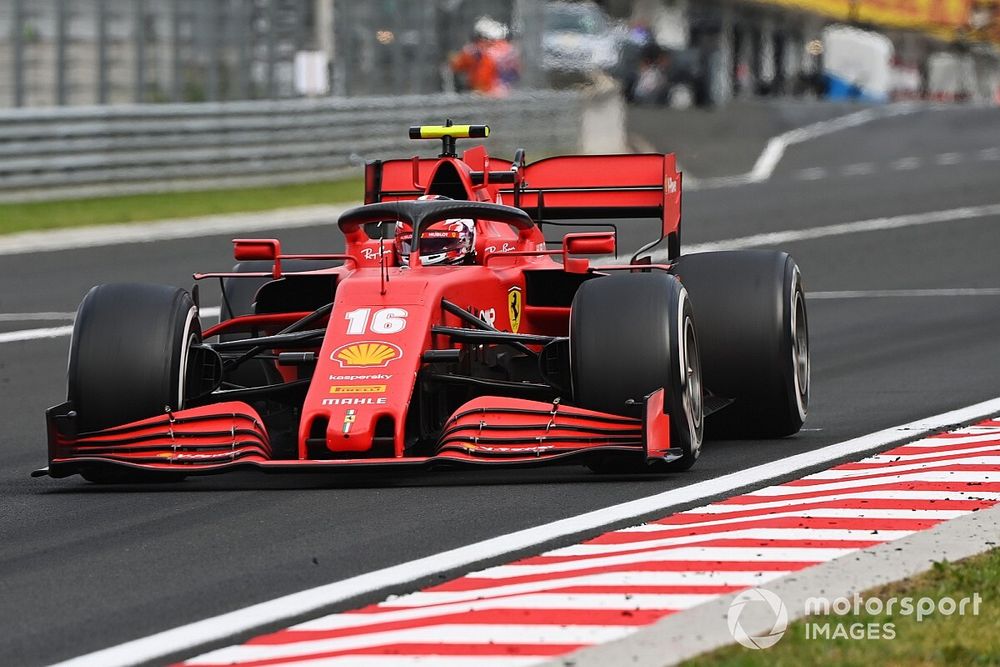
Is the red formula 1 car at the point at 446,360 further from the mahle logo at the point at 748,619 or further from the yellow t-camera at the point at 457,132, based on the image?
the mahle logo at the point at 748,619

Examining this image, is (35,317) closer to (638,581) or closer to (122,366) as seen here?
(122,366)

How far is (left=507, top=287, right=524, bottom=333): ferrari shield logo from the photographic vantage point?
359 inches

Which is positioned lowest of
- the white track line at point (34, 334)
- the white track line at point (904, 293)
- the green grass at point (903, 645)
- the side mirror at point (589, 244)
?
the white track line at point (34, 334)

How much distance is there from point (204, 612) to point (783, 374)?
13.7 feet

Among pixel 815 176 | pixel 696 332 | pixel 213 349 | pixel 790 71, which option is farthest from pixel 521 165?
pixel 790 71

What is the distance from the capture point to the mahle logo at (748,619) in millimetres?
4891

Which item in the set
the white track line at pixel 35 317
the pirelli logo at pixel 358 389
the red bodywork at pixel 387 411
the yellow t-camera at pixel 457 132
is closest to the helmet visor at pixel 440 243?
the red bodywork at pixel 387 411

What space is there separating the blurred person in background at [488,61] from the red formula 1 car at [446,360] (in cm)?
2270

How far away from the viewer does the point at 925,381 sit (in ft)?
37.9

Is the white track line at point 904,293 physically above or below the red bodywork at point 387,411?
below

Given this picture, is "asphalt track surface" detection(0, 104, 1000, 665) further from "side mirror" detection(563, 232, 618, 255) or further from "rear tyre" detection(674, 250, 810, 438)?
"side mirror" detection(563, 232, 618, 255)

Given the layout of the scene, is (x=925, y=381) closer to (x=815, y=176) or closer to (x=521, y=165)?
(x=521, y=165)

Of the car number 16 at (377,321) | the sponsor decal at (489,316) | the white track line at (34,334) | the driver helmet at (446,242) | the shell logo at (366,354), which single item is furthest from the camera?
the white track line at (34,334)

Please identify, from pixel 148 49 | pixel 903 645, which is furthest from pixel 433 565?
pixel 148 49
